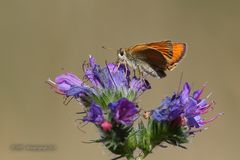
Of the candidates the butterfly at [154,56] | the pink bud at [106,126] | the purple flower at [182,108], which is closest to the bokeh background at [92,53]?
the butterfly at [154,56]

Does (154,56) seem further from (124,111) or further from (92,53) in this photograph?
(92,53)

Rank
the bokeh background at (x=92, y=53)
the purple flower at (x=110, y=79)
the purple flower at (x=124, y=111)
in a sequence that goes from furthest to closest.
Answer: the bokeh background at (x=92, y=53), the purple flower at (x=110, y=79), the purple flower at (x=124, y=111)

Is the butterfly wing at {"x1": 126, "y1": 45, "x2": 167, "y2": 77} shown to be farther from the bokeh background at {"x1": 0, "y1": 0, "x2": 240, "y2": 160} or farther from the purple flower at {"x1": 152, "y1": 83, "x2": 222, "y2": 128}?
the bokeh background at {"x1": 0, "y1": 0, "x2": 240, "y2": 160}

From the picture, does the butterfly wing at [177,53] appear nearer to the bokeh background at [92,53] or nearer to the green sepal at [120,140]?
the green sepal at [120,140]

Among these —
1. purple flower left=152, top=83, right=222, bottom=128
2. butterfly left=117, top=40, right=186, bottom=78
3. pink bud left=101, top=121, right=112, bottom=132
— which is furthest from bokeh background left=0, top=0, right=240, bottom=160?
pink bud left=101, top=121, right=112, bottom=132

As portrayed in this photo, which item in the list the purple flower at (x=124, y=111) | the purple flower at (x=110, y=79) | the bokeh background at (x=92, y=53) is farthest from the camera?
the bokeh background at (x=92, y=53)

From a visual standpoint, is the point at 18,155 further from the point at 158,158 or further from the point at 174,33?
the point at 174,33

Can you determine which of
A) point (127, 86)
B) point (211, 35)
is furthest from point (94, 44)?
point (127, 86)
